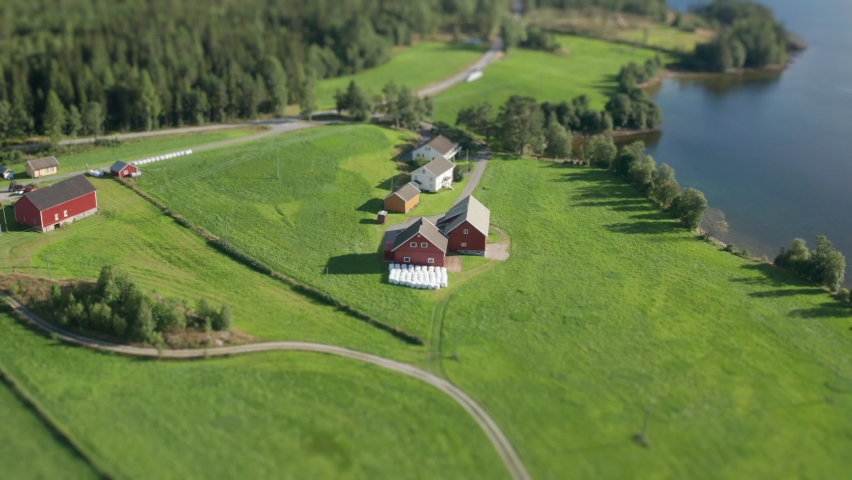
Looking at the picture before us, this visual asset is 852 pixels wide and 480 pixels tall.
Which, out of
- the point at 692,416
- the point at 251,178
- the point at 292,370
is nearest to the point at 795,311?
the point at 692,416

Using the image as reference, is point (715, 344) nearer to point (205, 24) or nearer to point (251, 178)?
point (251, 178)

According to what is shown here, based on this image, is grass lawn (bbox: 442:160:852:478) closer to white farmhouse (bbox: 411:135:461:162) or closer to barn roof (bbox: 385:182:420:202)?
barn roof (bbox: 385:182:420:202)

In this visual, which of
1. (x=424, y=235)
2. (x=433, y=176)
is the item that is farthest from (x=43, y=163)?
(x=424, y=235)

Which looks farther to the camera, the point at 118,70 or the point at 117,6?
the point at 117,6

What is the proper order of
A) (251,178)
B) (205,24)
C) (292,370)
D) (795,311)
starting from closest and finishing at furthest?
1. (292,370)
2. (795,311)
3. (251,178)
4. (205,24)

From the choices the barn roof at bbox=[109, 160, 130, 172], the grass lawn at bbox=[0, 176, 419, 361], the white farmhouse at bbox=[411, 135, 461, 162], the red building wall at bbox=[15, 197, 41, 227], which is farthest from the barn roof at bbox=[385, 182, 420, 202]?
the red building wall at bbox=[15, 197, 41, 227]

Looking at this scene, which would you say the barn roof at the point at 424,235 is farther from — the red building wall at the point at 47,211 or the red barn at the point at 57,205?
the red building wall at the point at 47,211
